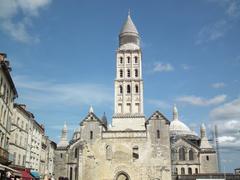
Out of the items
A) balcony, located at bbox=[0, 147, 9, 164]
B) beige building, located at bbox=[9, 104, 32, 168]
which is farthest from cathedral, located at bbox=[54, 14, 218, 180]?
balcony, located at bbox=[0, 147, 9, 164]

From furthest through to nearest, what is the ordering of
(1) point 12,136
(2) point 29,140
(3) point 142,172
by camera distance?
1. (3) point 142,172
2. (2) point 29,140
3. (1) point 12,136

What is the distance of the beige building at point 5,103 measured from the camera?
2320 centimetres

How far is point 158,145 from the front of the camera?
148 ft

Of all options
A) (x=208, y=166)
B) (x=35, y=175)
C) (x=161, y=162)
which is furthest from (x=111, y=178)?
(x=208, y=166)

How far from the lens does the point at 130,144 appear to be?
149 feet

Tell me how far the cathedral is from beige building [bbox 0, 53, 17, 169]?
20382 millimetres

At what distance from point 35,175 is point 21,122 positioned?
257 inches

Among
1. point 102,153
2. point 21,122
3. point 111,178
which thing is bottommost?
point 111,178

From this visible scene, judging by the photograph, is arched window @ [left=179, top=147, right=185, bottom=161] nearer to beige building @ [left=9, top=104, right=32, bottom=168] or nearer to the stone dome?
the stone dome

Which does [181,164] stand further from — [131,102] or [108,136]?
[108,136]

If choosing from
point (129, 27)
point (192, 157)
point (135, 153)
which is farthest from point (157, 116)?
point (129, 27)

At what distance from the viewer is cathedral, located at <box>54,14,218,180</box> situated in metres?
44.5

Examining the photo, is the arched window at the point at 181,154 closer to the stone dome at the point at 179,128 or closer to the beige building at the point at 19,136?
the stone dome at the point at 179,128

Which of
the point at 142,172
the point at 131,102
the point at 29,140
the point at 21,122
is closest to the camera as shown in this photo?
the point at 21,122
